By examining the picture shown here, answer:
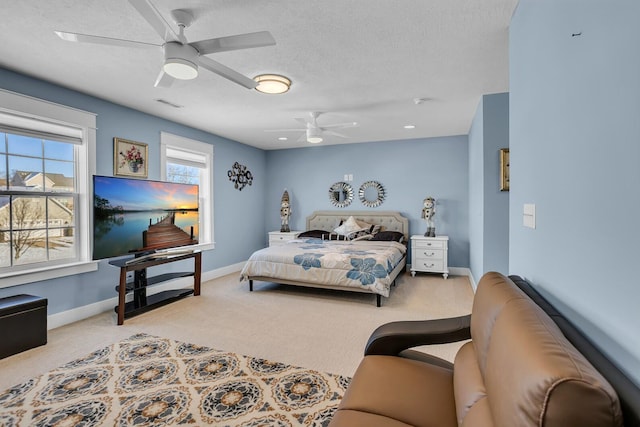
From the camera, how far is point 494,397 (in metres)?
0.90

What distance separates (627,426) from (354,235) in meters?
5.05

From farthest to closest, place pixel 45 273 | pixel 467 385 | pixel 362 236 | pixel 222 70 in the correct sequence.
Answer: pixel 362 236, pixel 45 273, pixel 222 70, pixel 467 385

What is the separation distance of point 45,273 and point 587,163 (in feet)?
14.0

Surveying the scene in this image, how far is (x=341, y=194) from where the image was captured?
643cm

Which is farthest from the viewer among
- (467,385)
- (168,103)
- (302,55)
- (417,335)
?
(168,103)

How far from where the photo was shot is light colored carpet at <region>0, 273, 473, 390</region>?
262 cm

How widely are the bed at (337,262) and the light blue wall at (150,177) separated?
128 centimetres

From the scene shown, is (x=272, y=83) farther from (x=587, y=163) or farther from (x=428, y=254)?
(x=428, y=254)

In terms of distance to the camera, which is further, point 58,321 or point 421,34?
point 58,321

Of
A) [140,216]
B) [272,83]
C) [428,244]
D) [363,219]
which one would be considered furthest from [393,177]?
[140,216]

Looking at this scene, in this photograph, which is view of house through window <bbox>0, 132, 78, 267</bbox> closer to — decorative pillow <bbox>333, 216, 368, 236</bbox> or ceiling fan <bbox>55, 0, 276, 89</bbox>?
ceiling fan <bbox>55, 0, 276, 89</bbox>

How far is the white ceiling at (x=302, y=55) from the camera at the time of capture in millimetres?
2020

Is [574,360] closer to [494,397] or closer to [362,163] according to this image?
[494,397]

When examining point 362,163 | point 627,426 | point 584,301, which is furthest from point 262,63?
point 362,163
